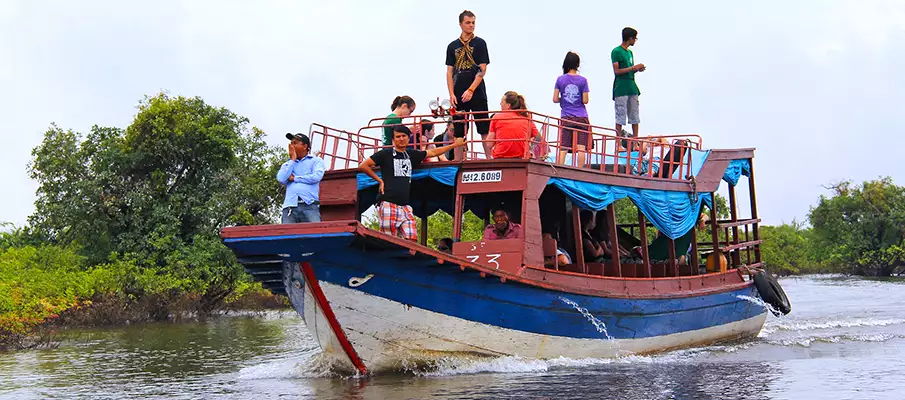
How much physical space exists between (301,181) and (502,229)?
2.62 meters

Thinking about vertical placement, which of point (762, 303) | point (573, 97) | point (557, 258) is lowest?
point (762, 303)

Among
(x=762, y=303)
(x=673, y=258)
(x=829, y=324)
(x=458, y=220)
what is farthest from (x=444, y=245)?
(x=829, y=324)

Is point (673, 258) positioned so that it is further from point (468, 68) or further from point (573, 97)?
point (468, 68)

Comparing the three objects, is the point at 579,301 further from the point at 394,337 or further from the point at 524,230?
the point at 394,337

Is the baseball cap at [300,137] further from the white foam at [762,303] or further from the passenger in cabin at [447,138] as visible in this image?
the white foam at [762,303]

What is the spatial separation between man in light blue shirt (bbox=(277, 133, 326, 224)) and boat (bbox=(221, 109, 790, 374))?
571 mm

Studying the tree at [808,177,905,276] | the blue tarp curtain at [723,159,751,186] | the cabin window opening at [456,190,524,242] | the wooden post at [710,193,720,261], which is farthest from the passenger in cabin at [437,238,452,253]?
the tree at [808,177,905,276]

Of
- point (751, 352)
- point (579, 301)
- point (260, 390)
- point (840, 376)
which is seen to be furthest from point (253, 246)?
point (751, 352)

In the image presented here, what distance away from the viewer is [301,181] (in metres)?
10.6

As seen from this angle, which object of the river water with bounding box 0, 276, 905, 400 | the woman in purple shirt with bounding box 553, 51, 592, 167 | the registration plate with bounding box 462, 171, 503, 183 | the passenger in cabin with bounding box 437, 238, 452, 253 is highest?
the woman in purple shirt with bounding box 553, 51, 592, 167

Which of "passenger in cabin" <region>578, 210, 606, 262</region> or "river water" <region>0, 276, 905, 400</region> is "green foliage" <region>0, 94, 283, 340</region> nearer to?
"river water" <region>0, 276, 905, 400</region>

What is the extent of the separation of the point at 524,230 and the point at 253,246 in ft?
11.5

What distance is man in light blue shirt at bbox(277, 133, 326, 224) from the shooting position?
10.6 meters

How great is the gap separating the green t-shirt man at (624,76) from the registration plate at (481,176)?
403 centimetres
